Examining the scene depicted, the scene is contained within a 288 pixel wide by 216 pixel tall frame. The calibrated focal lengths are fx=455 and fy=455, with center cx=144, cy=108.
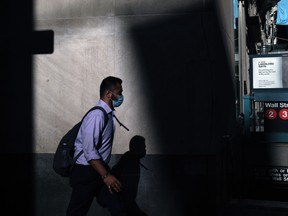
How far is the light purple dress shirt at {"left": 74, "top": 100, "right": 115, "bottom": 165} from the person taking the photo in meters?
4.10

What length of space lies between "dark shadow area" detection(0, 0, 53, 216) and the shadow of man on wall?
125cm

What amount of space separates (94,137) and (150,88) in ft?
5.82

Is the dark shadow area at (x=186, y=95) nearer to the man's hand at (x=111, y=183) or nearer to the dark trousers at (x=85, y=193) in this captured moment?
the dark trousers at (x=85, y=193)

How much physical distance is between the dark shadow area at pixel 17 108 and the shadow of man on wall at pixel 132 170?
4.10 ft

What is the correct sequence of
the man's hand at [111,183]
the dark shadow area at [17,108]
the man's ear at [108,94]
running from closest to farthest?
the man's hand at [111,183] → the man's ear at [108,94] → the dark shadow area at [17,108]

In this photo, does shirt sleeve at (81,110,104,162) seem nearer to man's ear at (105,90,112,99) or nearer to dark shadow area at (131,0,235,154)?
man's ear at (105,90,112,99)

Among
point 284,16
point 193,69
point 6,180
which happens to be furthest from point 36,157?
point 284,16

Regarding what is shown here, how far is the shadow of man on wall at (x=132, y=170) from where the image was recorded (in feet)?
18.8

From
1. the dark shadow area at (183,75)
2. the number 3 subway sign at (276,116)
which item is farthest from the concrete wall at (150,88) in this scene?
the number 3 subway sign at (276,116)

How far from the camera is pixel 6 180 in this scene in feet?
20.0

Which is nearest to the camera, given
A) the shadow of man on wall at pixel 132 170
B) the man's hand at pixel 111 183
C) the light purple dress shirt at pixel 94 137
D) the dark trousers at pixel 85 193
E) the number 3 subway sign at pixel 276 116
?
the man's hand at pixel 111 183

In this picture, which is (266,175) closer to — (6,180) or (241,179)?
(241,179)

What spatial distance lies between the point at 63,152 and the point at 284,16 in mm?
15901

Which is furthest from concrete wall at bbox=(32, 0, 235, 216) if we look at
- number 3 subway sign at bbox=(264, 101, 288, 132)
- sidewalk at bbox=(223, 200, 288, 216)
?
number 3 subway sign at bbox=(264, 101, 288, 132)
